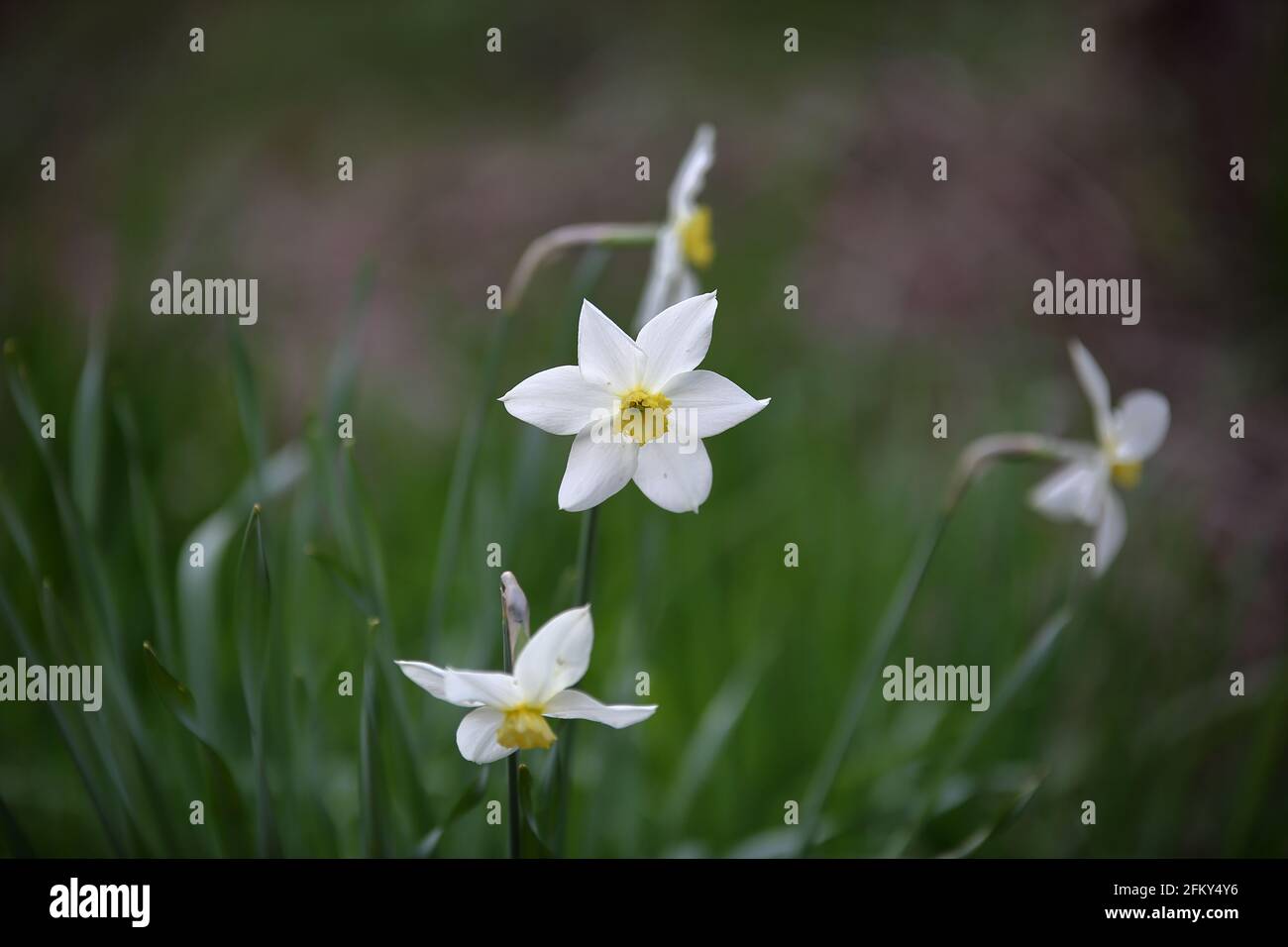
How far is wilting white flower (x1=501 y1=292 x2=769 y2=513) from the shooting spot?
1043 mm

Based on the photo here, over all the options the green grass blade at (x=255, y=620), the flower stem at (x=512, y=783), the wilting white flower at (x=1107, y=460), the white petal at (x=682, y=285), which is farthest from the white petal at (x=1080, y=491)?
the green grass blade at (x=255, y=620)

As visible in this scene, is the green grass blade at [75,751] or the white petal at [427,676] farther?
the green grass blade at [75,751]

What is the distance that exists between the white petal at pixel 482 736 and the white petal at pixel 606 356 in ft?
1.32

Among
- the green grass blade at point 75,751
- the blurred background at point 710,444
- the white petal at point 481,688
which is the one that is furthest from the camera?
the blurred background at point 710,444

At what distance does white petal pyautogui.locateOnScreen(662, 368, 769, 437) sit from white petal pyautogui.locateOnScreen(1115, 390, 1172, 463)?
0.73 m

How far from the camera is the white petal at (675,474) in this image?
1.05 metres
